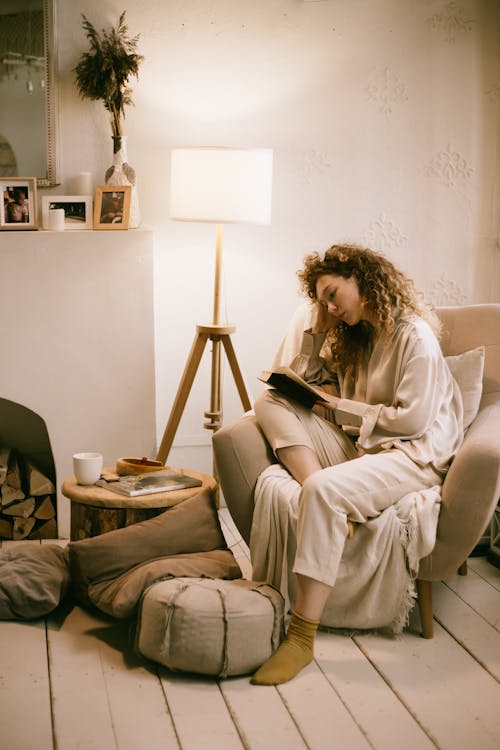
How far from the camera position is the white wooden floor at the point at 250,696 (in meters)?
2.03

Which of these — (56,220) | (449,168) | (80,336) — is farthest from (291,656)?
(449,168)

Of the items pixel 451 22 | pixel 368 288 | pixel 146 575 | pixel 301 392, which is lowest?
pixel 146 575

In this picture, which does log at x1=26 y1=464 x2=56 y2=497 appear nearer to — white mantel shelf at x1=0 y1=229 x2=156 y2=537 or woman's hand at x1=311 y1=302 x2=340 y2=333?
white mantel shelf at x1=0 y1=229 x2=156 y2=537

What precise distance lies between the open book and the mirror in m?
1.34

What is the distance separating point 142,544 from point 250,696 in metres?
0.62

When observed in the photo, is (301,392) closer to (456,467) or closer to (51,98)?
(456,467)

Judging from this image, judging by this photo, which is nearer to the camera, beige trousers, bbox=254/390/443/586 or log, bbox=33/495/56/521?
beige trousers, bbox=254/390/443/586

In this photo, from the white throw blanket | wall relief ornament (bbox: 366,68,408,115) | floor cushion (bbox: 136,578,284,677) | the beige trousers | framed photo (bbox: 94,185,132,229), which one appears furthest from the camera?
wall relief ornament (bbox: 366,68,408,115)

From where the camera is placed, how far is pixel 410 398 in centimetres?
269

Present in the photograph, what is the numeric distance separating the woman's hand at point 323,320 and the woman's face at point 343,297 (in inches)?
5.4

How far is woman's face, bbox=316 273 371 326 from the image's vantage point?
2.86 m

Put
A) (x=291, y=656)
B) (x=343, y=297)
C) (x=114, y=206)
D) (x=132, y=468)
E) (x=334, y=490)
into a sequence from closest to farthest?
(x=291, y=656) < (x=334, y=490) < (x=343, y=297) < (x=132, y=468) < (x=114, y=206)

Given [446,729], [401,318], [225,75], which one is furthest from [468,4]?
[446,729]

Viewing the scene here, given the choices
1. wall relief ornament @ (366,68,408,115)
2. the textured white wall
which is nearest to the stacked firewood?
the textured white wall
